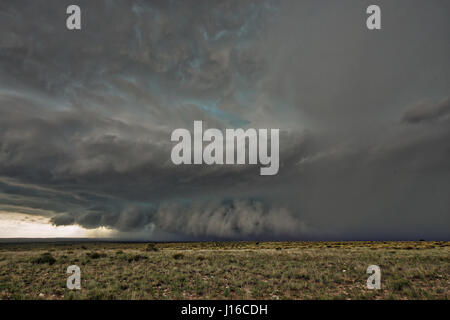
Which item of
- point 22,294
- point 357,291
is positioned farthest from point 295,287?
point 22,294

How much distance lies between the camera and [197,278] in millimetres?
14672

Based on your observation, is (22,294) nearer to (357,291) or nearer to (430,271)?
(357,291)

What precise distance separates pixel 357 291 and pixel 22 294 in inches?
626

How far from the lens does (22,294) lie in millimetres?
11844
